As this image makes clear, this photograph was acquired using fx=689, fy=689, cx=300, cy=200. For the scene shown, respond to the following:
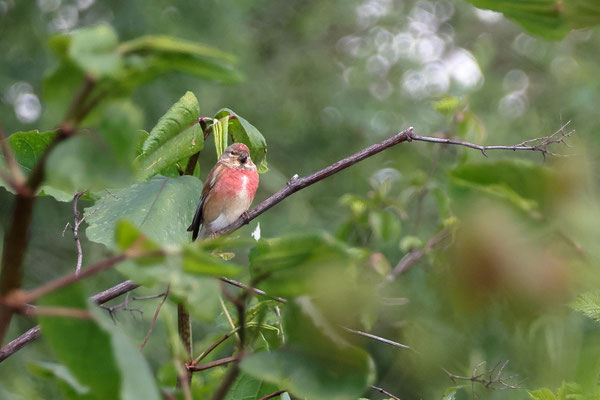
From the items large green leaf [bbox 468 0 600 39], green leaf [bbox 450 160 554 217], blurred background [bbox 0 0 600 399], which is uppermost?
large green leaf [bbox 468 0 600 39]

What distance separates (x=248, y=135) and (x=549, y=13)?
84cm

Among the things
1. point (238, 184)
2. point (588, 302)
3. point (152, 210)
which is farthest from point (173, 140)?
point (238, 184)

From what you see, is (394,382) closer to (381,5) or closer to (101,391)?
(101,391)

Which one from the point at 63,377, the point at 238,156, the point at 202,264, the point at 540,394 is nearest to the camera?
the point at 202,264

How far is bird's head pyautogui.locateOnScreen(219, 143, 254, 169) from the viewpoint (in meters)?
2.75

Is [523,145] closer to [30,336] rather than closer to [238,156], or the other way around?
[30,336]

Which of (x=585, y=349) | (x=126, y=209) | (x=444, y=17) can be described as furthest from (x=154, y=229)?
(x=444, y=17)

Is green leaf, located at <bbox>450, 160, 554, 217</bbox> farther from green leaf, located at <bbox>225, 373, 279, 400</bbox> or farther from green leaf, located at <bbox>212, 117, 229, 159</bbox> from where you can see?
green leaf, located at <bbox>212, 117, 229, 159</bbox>

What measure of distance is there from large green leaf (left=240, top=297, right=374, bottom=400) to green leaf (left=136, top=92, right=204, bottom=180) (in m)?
0.66

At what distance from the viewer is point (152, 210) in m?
1.00

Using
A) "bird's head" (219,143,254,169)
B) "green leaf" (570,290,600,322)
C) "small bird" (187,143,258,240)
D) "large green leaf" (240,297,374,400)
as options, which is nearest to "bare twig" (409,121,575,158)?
"green leaf" (570,290,600,322)

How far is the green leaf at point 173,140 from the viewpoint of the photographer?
1125mm

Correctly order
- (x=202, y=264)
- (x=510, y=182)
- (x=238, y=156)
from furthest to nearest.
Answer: (x=238, y=156)
(x=202, y=264)
(x=510, y=182)

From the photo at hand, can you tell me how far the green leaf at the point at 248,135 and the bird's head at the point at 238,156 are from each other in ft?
4.20
